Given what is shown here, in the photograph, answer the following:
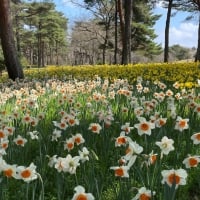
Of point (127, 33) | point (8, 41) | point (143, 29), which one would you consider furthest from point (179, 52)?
point (8, 41)

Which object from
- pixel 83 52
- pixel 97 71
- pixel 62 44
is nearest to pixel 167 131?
pixel 97 71

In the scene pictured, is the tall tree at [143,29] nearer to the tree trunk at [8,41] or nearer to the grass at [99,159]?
the tree trunk at [8,41]

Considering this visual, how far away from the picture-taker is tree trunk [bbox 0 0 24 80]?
12.4 metres

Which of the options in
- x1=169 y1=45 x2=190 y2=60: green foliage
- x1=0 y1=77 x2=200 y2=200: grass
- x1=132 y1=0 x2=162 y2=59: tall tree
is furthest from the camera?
x1=169 y1=45 x2=190 y2=60: green foliage

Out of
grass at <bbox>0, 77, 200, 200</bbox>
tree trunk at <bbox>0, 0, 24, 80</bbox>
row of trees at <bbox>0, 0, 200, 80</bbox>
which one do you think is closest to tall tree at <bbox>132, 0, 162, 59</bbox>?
row of trees at <bbox>0, 0, 200, 80</bbox>

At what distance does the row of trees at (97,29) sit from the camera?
12.8 m

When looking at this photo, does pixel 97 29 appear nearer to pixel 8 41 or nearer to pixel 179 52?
pixel 8 41

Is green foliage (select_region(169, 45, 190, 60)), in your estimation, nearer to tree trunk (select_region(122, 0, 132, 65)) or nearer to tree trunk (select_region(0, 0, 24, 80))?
tree trunk (select_region(122, 0, 132, 65))

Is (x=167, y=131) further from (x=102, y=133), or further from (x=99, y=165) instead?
(x=99, y=165)

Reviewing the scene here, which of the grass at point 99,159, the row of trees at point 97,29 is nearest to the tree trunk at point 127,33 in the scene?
the row of trees at point 97,29

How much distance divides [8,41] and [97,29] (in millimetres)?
31035

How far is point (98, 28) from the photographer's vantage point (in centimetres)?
4372

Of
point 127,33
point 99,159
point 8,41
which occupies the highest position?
point 127,33

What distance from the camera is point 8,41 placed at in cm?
1269
